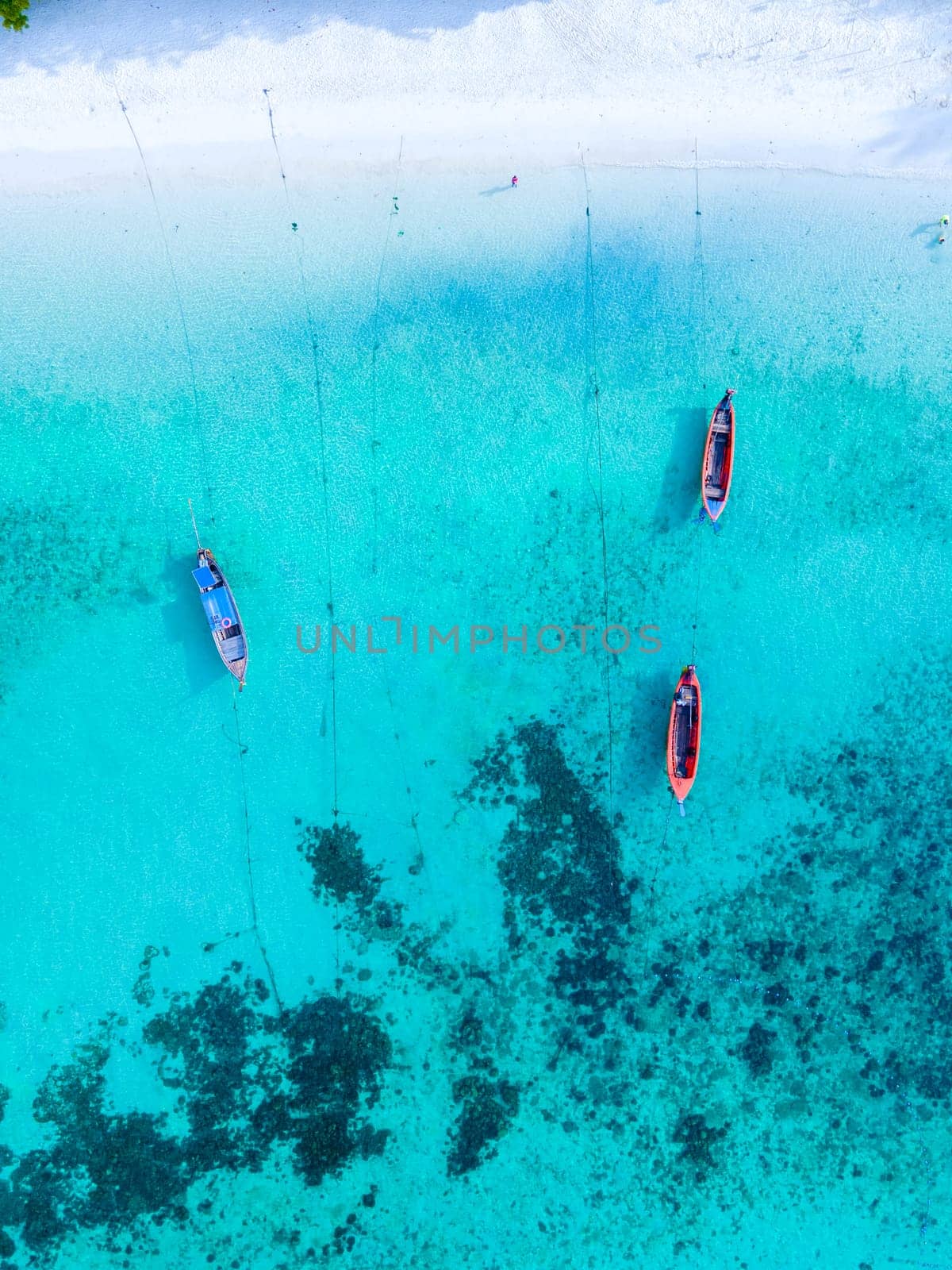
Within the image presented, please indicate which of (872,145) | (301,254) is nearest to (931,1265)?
(872,145)

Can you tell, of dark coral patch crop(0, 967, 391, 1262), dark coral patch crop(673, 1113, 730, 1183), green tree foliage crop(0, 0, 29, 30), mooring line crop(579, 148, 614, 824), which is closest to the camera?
green tree foliage crop(0, 0, 29, 30)

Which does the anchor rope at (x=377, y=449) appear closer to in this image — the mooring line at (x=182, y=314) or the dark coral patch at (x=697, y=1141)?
the mooring line at (x=182, y=314)

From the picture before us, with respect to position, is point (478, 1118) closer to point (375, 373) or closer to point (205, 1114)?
point (205, 1114)

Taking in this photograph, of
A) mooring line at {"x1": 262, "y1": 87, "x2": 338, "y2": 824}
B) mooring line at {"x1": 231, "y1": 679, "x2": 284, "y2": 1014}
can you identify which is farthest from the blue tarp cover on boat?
mooring line at {"x1": 262, "y1": 87, "x2": 338, "y2": 824}

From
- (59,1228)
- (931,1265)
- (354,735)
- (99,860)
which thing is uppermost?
(354,735)

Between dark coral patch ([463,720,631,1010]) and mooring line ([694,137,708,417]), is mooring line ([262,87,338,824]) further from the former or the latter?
mooring line ([694,137,708,417])

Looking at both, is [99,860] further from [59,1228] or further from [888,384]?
[888,384]
